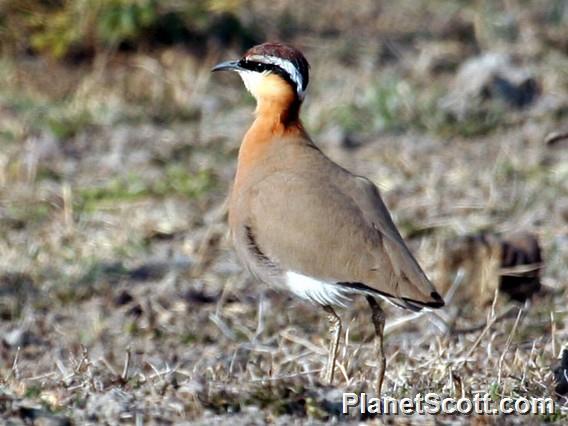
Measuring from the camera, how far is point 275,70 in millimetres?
6082

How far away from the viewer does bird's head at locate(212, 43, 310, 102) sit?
601cm

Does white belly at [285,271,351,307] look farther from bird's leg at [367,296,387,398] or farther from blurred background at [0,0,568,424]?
blurred background at [0,0,568,424]

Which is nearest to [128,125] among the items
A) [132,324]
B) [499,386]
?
[132,324]

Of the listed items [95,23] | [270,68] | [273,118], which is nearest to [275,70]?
[270,68]

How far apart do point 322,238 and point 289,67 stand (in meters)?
0.96

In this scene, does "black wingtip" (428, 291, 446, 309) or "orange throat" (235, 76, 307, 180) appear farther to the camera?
"orange throat" (235, 76, 307, 180)

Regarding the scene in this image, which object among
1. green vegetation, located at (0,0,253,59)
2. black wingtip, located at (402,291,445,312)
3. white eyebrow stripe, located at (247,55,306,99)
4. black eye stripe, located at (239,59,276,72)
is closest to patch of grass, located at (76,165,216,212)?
green vegetation, located at (0,0,253,59)

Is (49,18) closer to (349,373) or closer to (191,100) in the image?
(191,100)

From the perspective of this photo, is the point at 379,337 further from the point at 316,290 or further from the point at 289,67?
the point at 289,67

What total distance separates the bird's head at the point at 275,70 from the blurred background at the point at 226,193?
1084 mm

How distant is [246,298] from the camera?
7.38 meters

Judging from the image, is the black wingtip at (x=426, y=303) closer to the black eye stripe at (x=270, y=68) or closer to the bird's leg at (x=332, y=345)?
the bird's leg at (x=332, y=345)

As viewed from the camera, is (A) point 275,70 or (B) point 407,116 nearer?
(A) point 275,70

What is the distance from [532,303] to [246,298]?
1.46 m
